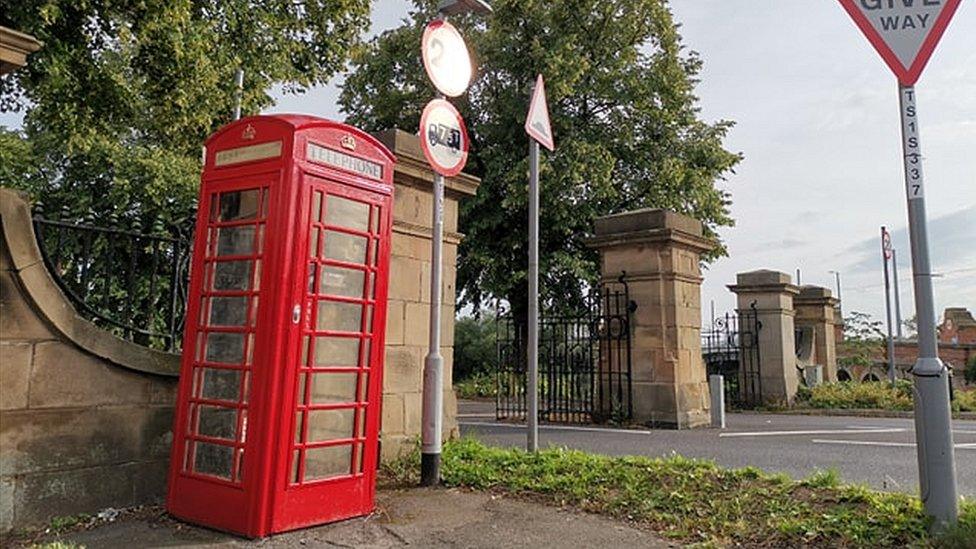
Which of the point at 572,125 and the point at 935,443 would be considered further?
the point at 572,125

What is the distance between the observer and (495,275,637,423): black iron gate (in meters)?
9.81

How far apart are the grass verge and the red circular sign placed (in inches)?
102

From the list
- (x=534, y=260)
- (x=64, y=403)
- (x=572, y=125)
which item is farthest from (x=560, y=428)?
(x=572, y=125)

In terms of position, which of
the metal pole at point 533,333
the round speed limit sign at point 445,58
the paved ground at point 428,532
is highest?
the round speed limit sign at point 445,58

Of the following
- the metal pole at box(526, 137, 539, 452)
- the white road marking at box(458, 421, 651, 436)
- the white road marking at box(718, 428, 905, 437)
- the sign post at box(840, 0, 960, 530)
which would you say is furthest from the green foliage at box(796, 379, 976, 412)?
the sign post at box(840, 0, 960, 530)

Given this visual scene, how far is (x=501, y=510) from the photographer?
4.65 metres

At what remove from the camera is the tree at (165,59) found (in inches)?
355

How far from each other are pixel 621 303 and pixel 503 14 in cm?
1270

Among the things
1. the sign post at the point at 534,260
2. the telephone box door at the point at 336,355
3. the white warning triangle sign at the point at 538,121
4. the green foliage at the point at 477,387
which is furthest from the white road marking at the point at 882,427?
the green foliage at the point at 477,387

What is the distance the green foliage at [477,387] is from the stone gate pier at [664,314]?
9918 millimetres

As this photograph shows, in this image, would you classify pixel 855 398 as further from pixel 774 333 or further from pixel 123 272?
pixel 123 272

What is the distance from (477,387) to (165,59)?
1304cm

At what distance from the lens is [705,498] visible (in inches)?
181

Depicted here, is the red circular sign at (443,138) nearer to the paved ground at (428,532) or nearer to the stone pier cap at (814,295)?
the paved ground at (428,532)
